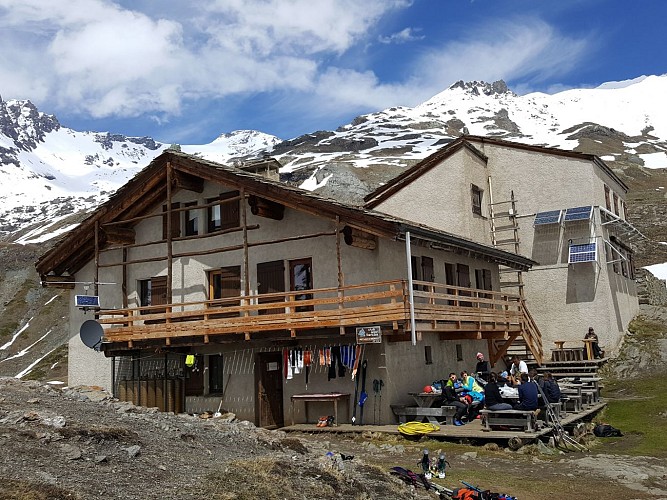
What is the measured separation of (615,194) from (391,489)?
30.2 metres

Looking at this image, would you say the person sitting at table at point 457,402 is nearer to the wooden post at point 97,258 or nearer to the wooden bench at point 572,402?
the wooden bench at point 572,402

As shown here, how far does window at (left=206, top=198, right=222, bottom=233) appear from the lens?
990 inches

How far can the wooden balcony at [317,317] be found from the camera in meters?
19.2

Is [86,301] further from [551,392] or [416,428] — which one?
[551,392]

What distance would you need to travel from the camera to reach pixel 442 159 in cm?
3169

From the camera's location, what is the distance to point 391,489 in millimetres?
10883

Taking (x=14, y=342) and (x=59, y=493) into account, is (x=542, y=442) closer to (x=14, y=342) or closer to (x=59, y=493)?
(x=59, y=493)

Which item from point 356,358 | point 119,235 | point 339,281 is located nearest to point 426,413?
point 356,358

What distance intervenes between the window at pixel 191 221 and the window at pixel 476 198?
14142mm

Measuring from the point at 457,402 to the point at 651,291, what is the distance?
26081mm

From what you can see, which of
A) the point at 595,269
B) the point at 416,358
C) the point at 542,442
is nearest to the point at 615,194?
the point at 595,269

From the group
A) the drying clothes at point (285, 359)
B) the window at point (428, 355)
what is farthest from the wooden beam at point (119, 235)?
the window at point (428, 355)

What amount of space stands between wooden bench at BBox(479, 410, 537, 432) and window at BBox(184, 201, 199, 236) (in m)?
13.2

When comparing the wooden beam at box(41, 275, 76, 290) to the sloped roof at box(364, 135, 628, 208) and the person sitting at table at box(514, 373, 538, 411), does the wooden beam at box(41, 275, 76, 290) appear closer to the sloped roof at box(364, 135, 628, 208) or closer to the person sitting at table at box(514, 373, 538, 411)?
the sloped roof at box(364, 135, 628, 208)
